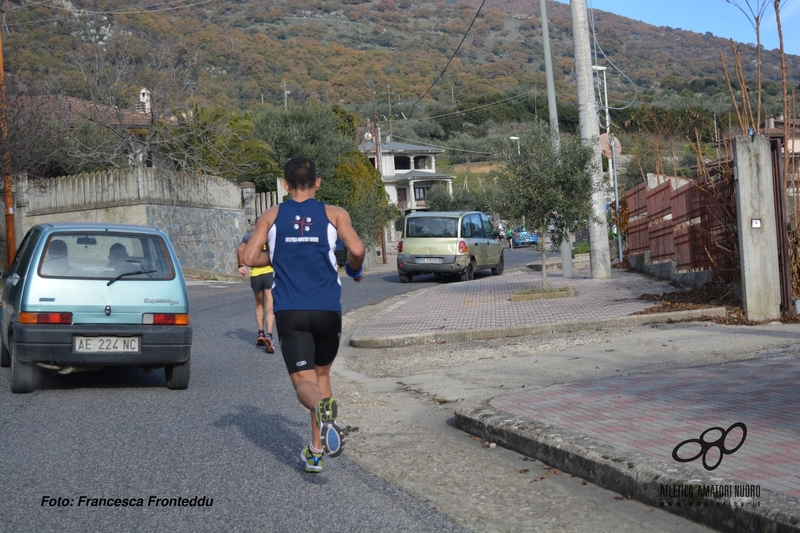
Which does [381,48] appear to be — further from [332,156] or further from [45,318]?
[45,318]

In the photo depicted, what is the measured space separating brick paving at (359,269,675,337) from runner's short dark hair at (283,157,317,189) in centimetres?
693

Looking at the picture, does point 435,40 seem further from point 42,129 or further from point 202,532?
point 202,532

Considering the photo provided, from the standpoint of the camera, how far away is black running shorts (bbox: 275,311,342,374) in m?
5.15

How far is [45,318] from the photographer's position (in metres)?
7.98

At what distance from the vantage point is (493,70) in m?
127

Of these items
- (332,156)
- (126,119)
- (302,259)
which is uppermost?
(126,119)

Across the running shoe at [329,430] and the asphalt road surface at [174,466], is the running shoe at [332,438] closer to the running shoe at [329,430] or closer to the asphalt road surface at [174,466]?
the running shoe at [329,430]

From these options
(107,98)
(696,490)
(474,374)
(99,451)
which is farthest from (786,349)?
(107,98)

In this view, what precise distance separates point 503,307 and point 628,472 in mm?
10456

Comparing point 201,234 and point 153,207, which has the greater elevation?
point 153,207

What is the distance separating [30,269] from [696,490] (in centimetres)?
627

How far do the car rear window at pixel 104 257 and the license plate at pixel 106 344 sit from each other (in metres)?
0.60

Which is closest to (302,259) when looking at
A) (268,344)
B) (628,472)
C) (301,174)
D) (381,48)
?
(301,174)

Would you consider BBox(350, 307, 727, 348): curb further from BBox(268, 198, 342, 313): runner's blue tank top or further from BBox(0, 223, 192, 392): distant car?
BBox(268, 198, 342, 313): runner's blue tank top
